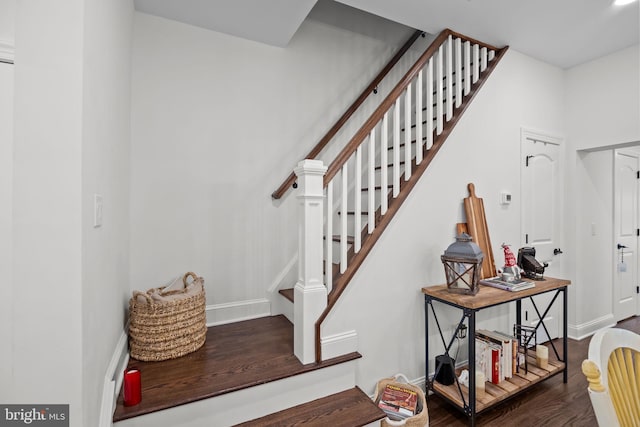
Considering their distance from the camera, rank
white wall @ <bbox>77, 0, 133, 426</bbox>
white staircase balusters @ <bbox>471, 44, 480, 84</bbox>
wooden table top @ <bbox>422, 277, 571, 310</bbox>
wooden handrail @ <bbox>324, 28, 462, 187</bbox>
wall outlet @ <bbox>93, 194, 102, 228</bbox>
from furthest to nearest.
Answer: white staircase balusters @ <bbox>471, 44, 480, 84</bbox>
wooden table top @ <bbox>422, 277, 571, 310</bbox>
wooden handrail @ <bbox>324, 28, 462, 187</bbox>
wall outlet @ <bbox>93, 194, 102, 228</bbox>
white wall @ <bbox>77, 0, 133, 426</bbox>

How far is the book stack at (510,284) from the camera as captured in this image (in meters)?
2.23

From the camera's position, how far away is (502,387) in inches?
84.2

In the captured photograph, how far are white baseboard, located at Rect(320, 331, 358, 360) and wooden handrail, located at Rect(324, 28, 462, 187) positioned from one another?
93cm

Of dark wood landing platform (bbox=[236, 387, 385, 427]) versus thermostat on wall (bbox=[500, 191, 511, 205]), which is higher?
thermostat on wall (bbox=[500, 191, 511, 205])

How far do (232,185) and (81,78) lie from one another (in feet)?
4.93

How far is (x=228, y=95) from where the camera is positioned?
2471mm

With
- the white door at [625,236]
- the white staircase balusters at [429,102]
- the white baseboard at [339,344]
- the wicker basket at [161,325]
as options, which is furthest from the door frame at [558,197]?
the wicker basket at [161,325]

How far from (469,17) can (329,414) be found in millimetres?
2948

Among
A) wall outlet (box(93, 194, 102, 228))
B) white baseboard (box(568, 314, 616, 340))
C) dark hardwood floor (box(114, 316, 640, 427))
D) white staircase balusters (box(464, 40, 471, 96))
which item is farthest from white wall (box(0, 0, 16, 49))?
white baseboard (box(568, 314, 616, 340))

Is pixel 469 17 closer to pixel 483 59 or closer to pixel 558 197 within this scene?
pixel 483 59

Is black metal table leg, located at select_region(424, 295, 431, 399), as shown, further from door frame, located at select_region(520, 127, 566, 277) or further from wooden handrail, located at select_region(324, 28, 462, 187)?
door frame, located at select_region(520, 127, 566, 277)

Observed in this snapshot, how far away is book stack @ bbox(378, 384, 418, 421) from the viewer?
1749mm

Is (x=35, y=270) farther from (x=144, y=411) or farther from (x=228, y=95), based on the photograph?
(x=228, y=95)

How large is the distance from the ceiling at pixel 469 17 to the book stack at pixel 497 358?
250 cm
